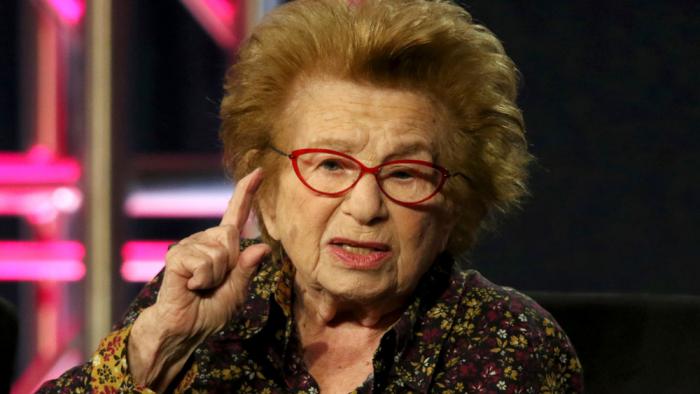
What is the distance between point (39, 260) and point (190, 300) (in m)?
1.97

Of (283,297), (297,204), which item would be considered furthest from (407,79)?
(283,297)

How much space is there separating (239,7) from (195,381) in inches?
66.3

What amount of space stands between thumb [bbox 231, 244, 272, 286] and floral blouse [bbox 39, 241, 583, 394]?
141 millimetres

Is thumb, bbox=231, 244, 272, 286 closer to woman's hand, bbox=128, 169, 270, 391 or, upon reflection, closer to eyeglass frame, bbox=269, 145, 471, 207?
woman's hand, bbox=128, 169, 270, 391

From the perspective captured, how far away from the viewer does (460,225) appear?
5.84 feet

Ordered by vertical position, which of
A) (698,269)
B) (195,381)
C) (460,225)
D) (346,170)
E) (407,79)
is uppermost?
(407,79)

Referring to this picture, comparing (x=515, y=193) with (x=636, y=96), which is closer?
(x=515, y=193)

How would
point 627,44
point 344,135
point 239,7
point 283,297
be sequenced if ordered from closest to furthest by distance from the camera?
point 344,135, point 283,297, point 627,44, point 239,7

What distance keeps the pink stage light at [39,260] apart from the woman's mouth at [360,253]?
75.1 inches

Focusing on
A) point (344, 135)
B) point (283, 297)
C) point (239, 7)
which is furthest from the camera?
point (239, 7)

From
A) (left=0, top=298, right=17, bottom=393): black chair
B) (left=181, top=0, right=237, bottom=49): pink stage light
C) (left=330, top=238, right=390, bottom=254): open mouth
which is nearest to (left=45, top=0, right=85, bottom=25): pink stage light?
(left=181, top=0, right=237, bottom=49): pink stage light

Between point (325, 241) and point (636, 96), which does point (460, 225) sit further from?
point (636, 96)

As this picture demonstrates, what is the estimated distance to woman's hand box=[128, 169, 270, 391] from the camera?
1.50 meters

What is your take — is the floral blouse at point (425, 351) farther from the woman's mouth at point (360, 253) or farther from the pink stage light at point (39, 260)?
the pink stage light at point (39, 260)
